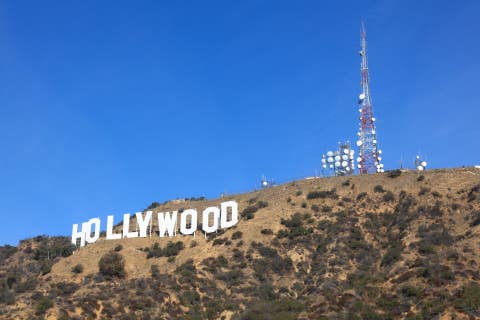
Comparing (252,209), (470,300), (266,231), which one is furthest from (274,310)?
(252,209)

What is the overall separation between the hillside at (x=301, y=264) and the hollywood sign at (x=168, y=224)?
4.13ft

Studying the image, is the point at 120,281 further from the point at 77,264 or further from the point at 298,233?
the point at 298,233

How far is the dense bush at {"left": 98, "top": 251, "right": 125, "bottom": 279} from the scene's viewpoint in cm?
8056

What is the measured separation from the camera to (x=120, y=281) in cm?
7925

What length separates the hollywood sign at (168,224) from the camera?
8931cm

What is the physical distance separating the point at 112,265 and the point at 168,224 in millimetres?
12231

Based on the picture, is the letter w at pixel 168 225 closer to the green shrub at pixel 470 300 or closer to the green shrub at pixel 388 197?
the green shrub at pixel 388 197

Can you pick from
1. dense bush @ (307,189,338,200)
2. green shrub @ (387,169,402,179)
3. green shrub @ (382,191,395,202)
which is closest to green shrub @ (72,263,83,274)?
dense bush @ (307,189,338,200)

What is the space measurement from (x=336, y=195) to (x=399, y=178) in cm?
842

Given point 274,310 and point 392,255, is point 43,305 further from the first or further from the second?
point 392,255

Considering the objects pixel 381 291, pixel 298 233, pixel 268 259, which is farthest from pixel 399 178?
pixel 381 291

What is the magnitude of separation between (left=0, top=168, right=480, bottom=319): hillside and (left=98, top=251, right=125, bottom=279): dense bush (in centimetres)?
18

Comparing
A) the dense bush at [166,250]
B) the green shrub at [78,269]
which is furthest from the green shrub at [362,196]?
the green shrub at [78,269]

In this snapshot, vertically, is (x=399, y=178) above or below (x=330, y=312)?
above
